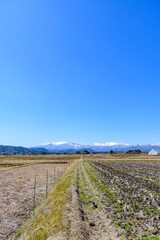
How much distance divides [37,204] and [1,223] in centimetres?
437

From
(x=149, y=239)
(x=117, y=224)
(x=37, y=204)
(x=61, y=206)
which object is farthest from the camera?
(x=37, y=204)

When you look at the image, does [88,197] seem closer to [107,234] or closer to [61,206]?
[61,206]

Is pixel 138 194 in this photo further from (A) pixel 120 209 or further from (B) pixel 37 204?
(B) pixel 37 204

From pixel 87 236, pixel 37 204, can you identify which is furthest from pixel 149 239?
pixel 37 204

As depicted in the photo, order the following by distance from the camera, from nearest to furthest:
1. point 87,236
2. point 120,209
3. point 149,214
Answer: point 87,236
point 149,214
point 120,209

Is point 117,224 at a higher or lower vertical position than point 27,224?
higher

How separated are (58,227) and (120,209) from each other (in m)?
5.13

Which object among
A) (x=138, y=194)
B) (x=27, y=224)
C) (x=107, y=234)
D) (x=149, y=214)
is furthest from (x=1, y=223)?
(x=138, y=194)

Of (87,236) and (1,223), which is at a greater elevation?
(87,236)

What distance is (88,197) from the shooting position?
1511 cm

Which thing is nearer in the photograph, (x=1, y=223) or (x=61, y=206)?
(x=1, y=223)

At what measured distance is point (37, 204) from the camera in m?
14.6

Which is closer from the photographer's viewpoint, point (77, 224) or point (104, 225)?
point (104, 225)

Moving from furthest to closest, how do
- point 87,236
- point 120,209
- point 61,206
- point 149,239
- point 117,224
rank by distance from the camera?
1. point 61,206
2. point 120,209
3. point 117,224
4. point 87,236
5. point 149,239
